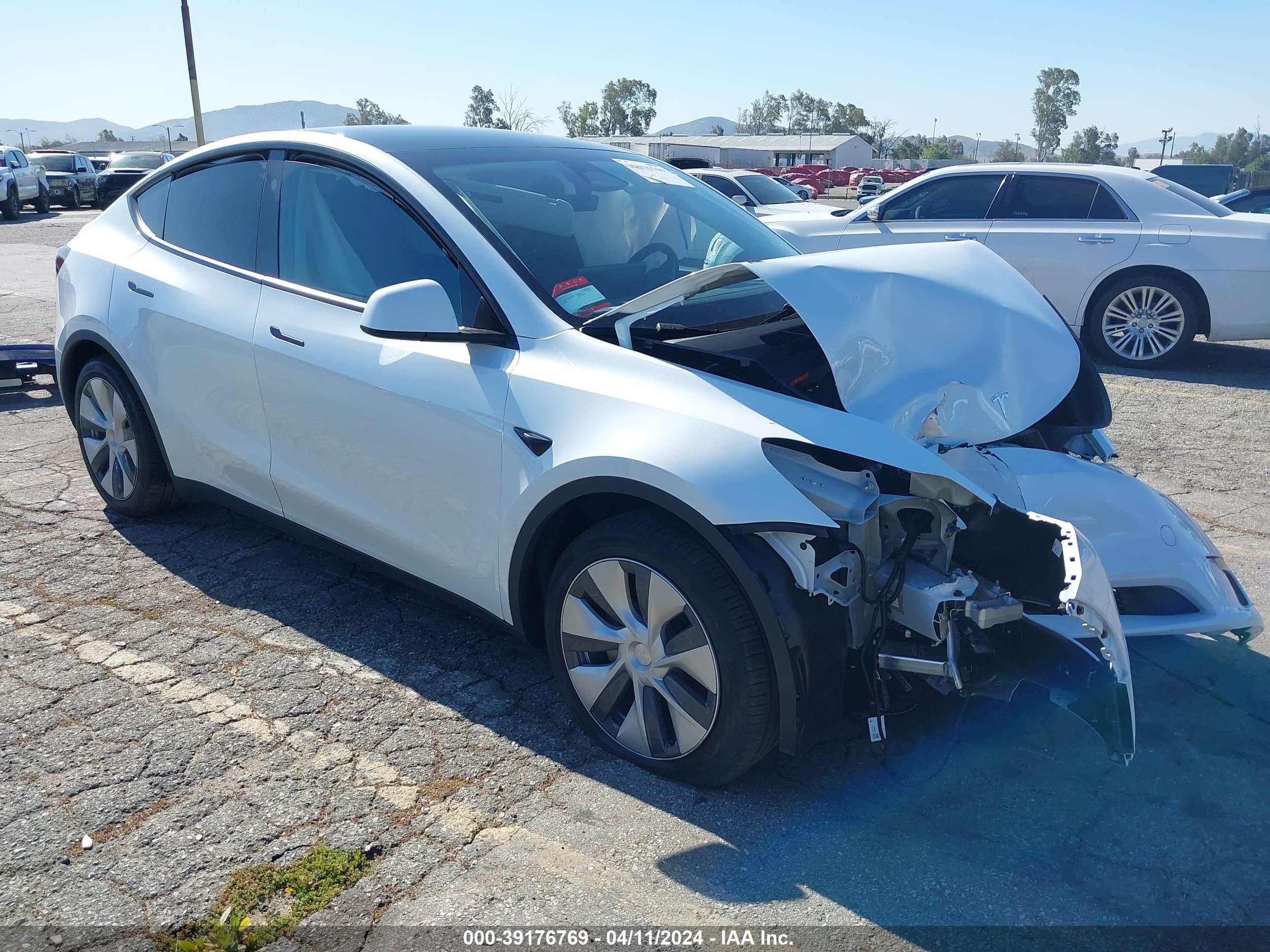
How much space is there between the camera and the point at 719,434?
8.61ft

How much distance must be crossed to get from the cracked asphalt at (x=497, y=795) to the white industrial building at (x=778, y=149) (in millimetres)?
69138

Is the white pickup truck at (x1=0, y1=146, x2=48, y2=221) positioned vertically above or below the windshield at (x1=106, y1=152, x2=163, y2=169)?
below

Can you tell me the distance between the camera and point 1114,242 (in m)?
Answer: 8.39

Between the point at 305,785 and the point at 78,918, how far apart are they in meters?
0.63

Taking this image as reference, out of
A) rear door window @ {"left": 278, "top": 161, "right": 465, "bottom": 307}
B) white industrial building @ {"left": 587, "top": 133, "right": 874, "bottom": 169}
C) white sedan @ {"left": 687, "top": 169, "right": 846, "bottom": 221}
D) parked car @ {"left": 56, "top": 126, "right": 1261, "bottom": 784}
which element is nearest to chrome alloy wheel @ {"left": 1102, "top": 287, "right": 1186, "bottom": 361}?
parked car @ {"left": 56, "top": 126, "right": 1261, "bottom": 784}

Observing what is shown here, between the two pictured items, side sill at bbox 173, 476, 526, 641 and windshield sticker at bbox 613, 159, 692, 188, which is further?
windshield sticker at bbox 613, 159, 692, 188

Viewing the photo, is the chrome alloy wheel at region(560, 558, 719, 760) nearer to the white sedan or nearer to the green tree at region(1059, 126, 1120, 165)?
the white sedan

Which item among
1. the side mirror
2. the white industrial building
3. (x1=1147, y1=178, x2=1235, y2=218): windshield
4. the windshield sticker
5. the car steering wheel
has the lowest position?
the side mirror

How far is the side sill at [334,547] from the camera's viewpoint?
3.29 m

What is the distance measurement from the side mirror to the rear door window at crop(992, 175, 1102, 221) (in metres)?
7.21

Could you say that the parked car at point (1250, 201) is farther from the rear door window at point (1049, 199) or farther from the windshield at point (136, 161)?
the windshield at point (136, 161)

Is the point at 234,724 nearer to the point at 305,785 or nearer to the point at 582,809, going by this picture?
the point at 305,785

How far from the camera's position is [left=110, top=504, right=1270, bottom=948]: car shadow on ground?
2434 millimetres

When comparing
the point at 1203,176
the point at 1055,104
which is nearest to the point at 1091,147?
the point at 1055,104
